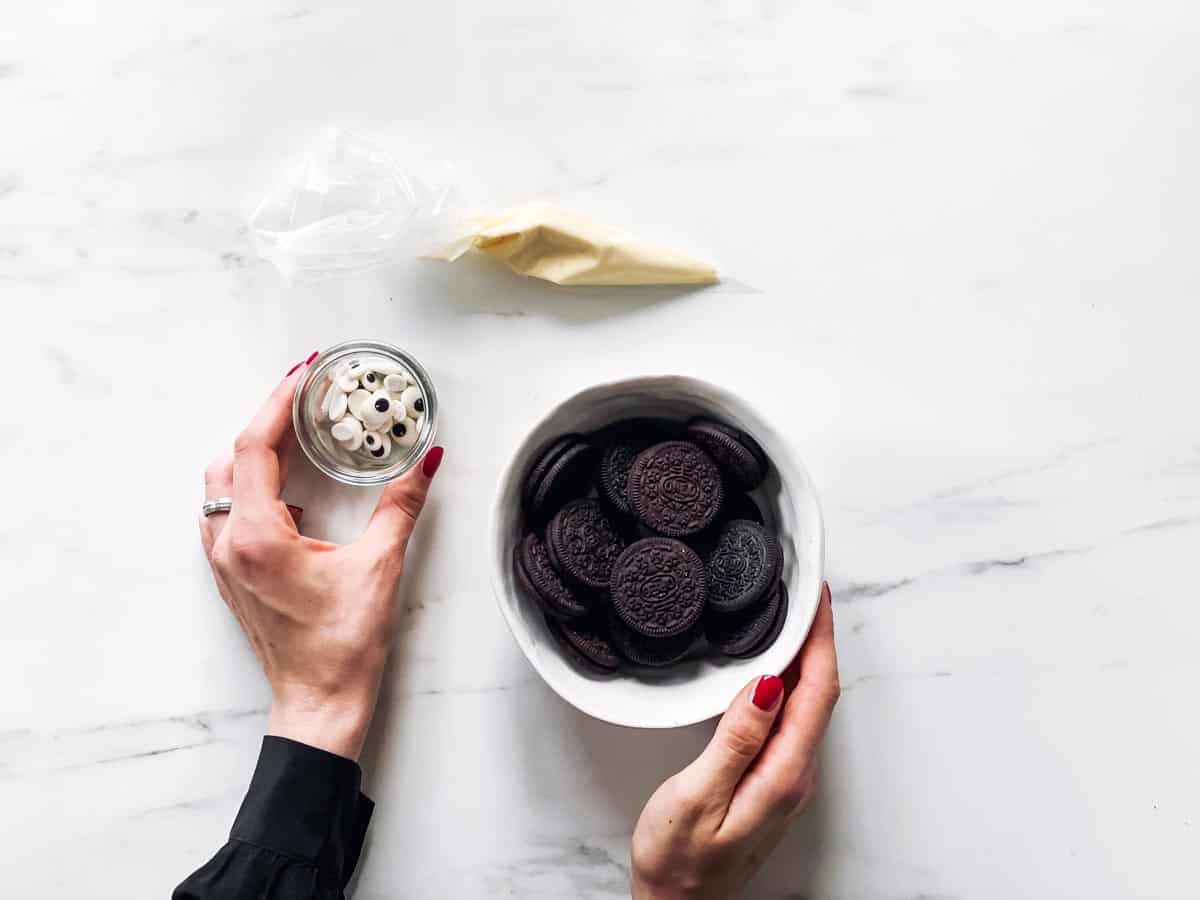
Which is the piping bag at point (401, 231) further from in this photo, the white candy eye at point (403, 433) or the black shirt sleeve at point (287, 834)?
the black shirt sleeve at point (287, 834)

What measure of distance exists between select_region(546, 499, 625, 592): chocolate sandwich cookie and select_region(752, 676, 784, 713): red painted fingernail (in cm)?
18

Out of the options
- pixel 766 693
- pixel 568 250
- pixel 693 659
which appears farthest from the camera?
pixel 568 250

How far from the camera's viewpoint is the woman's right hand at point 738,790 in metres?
0.91

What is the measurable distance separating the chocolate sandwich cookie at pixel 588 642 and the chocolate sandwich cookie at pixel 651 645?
0.05ft

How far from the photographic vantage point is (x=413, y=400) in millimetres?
1104

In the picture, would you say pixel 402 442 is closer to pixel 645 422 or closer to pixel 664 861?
pixel 645 422

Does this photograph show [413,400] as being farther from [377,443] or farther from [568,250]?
[568,250]

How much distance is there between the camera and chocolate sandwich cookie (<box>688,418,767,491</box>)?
3.16 ft

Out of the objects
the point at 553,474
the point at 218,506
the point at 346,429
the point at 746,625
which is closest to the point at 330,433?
the point at 346,429

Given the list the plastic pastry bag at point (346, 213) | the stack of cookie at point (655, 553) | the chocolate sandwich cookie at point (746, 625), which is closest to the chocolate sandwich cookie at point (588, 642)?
the stack of cookie at point (655, 553)

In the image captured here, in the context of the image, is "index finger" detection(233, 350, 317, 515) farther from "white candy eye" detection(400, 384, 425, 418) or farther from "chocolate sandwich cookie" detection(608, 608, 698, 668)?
"chocolate sandwich cookie" detection(608, 608, 698, 668)

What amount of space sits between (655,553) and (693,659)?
14cm

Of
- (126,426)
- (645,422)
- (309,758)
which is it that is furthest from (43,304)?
(645,422)

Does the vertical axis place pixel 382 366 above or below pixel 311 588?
above
